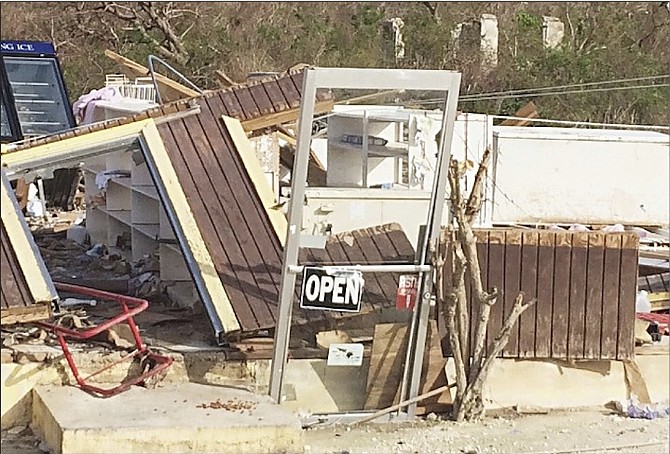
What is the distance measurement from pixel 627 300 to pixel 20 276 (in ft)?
12.3

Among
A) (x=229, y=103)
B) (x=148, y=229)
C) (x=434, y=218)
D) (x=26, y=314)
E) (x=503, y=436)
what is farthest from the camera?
(x=148, y=229)

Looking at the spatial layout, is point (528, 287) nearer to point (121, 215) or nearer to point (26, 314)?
point (26, 314)

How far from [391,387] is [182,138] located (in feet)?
7.13

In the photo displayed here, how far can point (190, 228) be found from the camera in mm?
6594

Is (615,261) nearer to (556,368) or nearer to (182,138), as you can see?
(556,368)

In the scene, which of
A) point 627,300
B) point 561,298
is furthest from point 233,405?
point 627,300

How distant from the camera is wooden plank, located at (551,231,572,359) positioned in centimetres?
664

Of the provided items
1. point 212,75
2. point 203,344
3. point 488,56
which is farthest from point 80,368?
point 488,56

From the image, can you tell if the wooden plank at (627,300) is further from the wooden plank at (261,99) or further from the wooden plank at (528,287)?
the wooden plank at (261,99)

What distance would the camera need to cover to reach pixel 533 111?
13.5m

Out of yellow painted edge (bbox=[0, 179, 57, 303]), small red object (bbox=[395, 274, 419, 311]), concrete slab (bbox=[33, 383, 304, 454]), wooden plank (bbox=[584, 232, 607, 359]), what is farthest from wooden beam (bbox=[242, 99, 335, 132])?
wooden plank (bbox=[584, 232, 607, 359])

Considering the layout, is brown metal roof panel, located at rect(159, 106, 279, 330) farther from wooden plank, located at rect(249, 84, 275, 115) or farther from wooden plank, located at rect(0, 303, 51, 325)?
wooden plank, located at rect(0, 303, 51, 325)

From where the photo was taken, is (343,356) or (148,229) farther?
(148,229)

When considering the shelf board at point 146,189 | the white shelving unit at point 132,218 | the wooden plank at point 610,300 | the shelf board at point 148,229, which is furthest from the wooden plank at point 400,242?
the shelf board at point 148,229
